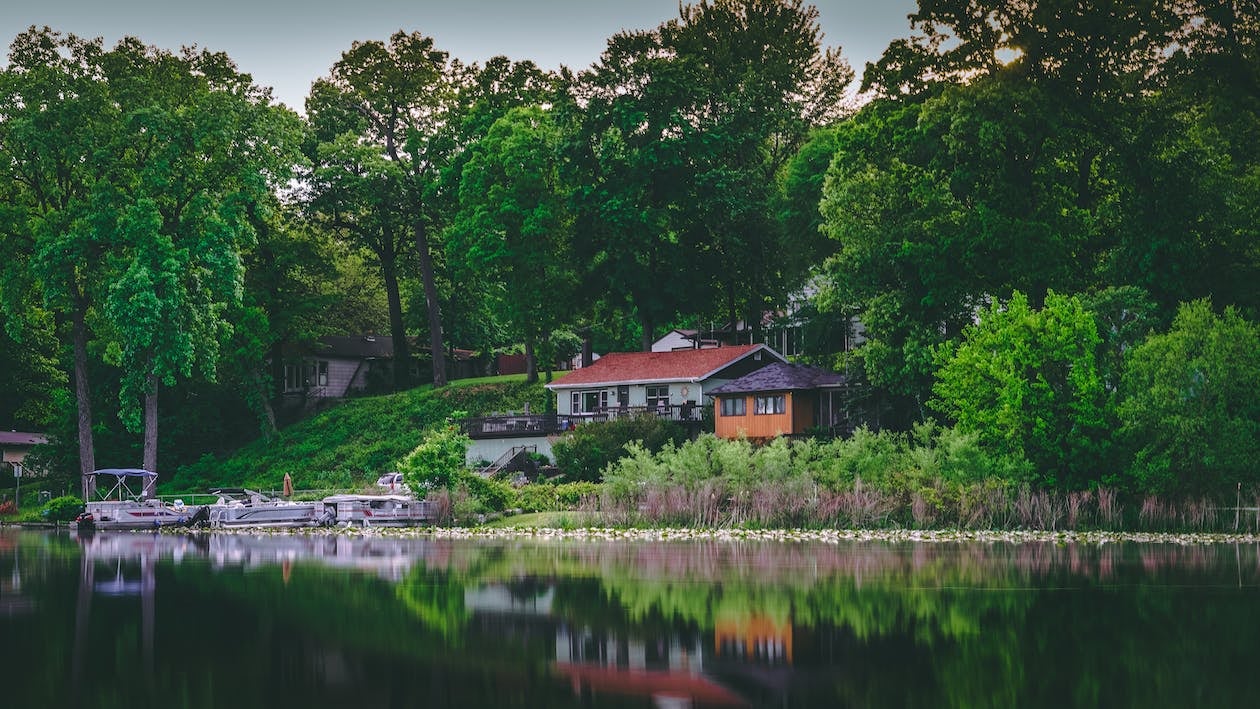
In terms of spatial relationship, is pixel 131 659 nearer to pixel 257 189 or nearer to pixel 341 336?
pixel 257 189

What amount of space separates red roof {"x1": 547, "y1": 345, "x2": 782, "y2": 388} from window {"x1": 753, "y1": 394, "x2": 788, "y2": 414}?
502 cm

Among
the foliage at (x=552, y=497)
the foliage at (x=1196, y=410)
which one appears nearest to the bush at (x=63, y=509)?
the foliage at (x=552, y=497)

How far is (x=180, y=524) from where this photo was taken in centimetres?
5522

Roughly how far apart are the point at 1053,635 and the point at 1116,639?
73 centimetres

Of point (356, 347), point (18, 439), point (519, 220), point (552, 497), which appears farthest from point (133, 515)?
point (356, 347)

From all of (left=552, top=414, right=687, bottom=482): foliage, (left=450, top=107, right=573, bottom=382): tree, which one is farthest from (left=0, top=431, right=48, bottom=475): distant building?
(left=552, top=414, right=687, bottom=482): foliage

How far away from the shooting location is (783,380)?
6581 centimetres

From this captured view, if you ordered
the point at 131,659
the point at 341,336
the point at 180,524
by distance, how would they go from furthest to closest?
the point at 341,336, the point at 180,524, the point at 131,659

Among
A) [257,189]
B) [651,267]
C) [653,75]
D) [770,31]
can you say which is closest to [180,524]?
[257,189]

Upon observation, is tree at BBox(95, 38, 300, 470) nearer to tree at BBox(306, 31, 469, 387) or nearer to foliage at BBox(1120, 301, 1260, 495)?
tree at BBox(306, 31, 469, 387)

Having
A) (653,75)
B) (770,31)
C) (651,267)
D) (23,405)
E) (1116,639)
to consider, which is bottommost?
(1116,639)

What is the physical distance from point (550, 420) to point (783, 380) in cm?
1155

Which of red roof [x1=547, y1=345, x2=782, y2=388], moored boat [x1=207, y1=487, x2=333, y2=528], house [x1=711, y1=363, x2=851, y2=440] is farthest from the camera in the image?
red roof [x1=547, y1=345, x2=782, y2=388]

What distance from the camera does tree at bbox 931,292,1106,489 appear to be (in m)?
43.2
